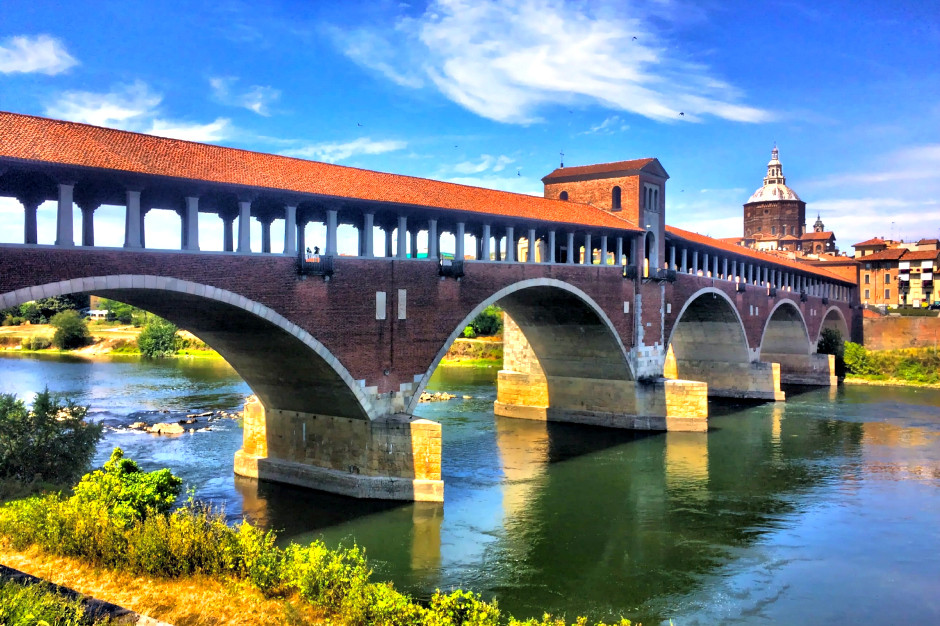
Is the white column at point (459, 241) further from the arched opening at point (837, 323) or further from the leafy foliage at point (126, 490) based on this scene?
the arched opening at point (837, 323)

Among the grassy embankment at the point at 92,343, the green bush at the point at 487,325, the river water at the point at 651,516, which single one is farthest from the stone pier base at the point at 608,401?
the grassy embankment at the point at 92,343

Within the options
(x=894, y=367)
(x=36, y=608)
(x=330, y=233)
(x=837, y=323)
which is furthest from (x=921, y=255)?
(x=36, y=608)

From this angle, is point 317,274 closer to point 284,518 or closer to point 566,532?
point 284,518

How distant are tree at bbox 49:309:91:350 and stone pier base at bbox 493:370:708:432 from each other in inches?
2240

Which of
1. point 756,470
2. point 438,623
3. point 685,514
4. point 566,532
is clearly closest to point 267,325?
point 566,532

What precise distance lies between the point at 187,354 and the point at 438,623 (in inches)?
2846

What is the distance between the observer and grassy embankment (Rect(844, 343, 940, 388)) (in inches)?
2313

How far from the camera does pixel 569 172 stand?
40.6 m

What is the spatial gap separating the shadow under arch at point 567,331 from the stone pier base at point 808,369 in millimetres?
29433

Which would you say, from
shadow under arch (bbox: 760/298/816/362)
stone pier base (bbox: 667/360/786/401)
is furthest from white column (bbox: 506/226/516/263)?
shadow under arch (bbox: 760/298/816/362)

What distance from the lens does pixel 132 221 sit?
17.7 meters

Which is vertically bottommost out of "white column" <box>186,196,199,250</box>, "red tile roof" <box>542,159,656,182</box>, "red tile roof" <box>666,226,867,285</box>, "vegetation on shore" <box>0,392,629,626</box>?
"vegetation on shore" <box>0,392,629,626</box>

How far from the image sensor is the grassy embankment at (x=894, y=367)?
5875 centimetres

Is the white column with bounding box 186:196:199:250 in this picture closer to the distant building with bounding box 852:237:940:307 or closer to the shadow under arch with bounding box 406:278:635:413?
the shadow under arch with bounding box 406:278:635:413
